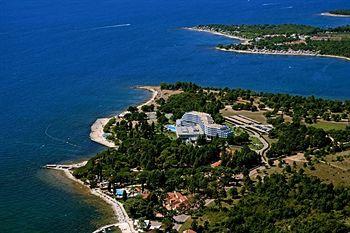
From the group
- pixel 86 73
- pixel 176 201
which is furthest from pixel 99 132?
pixel 86 73

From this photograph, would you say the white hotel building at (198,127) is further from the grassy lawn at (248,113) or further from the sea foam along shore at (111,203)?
the sea foam along shore at (111,203)

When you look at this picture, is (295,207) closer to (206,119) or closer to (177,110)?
(206,119)

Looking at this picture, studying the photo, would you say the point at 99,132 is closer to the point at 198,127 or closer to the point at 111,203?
the point at 198,127

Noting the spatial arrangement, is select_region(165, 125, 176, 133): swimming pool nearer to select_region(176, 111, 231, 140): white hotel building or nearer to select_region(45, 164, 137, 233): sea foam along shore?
select_region(176, 111, 231, 140): white hotel building

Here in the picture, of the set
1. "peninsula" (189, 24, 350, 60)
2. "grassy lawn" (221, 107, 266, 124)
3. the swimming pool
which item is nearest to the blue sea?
"peninsula" (189, 24, 350, 60)

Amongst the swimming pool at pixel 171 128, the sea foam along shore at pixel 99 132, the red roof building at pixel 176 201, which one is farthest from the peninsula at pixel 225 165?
the sea foam along shore at pixel 99 132
